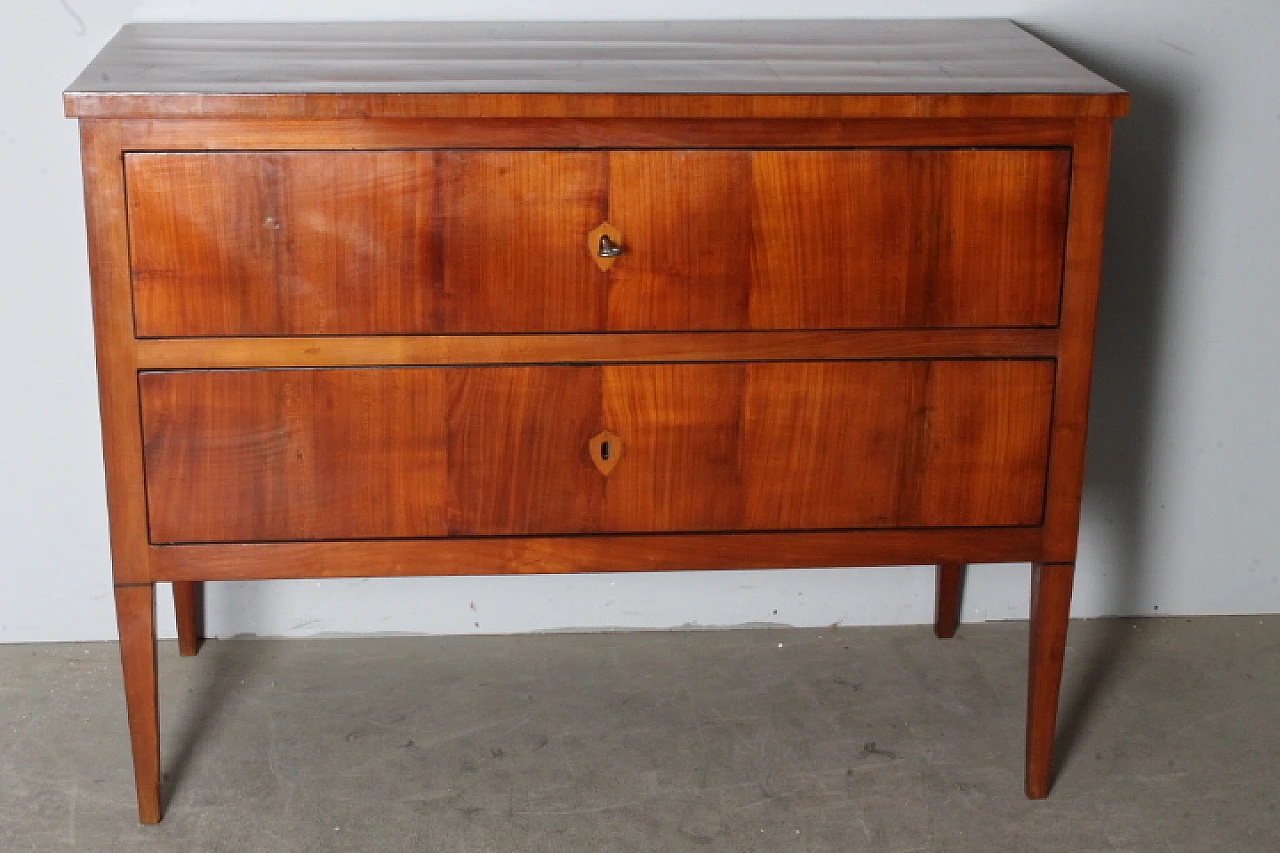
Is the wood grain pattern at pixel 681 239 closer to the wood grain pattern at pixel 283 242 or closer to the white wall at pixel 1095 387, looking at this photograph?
the wood grain pattern at pixel 283 242

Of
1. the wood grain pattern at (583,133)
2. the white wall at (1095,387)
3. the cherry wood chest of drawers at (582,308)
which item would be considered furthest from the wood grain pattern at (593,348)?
the white wall at (1095,387)

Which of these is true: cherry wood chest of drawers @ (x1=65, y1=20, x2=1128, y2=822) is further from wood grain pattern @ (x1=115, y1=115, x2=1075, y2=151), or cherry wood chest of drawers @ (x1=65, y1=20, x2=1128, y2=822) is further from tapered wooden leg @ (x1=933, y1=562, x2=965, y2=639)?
tapered wooden leg @ (x1=933, y1=562, x2=965, y2=639)

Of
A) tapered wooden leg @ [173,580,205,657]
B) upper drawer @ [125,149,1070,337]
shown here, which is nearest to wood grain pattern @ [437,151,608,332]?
upper drawer @ [125,149,1070,337]

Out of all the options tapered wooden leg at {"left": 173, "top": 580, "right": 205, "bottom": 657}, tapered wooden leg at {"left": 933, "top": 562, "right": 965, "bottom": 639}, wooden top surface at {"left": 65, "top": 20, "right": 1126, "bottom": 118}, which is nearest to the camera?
wooden top surface at {"left": 65, "top": 20, "right": 1126, "bottom": 118}

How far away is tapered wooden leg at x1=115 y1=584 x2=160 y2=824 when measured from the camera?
6.25ft

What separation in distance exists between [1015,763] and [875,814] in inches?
9.6

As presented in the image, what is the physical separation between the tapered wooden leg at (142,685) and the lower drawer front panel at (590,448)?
0.10 meters

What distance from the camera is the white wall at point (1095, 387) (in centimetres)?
223

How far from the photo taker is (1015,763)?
2.15 metres

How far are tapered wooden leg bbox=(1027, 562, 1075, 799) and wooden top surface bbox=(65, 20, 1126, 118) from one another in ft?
1.92

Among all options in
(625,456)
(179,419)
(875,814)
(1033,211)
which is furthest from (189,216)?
(875,814)

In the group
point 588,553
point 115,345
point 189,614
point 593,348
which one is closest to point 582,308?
point 593,348

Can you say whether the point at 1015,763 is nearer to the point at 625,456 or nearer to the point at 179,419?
the point at 625,456

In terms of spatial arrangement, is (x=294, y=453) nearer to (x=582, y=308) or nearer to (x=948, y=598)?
(x=582, y=308)
